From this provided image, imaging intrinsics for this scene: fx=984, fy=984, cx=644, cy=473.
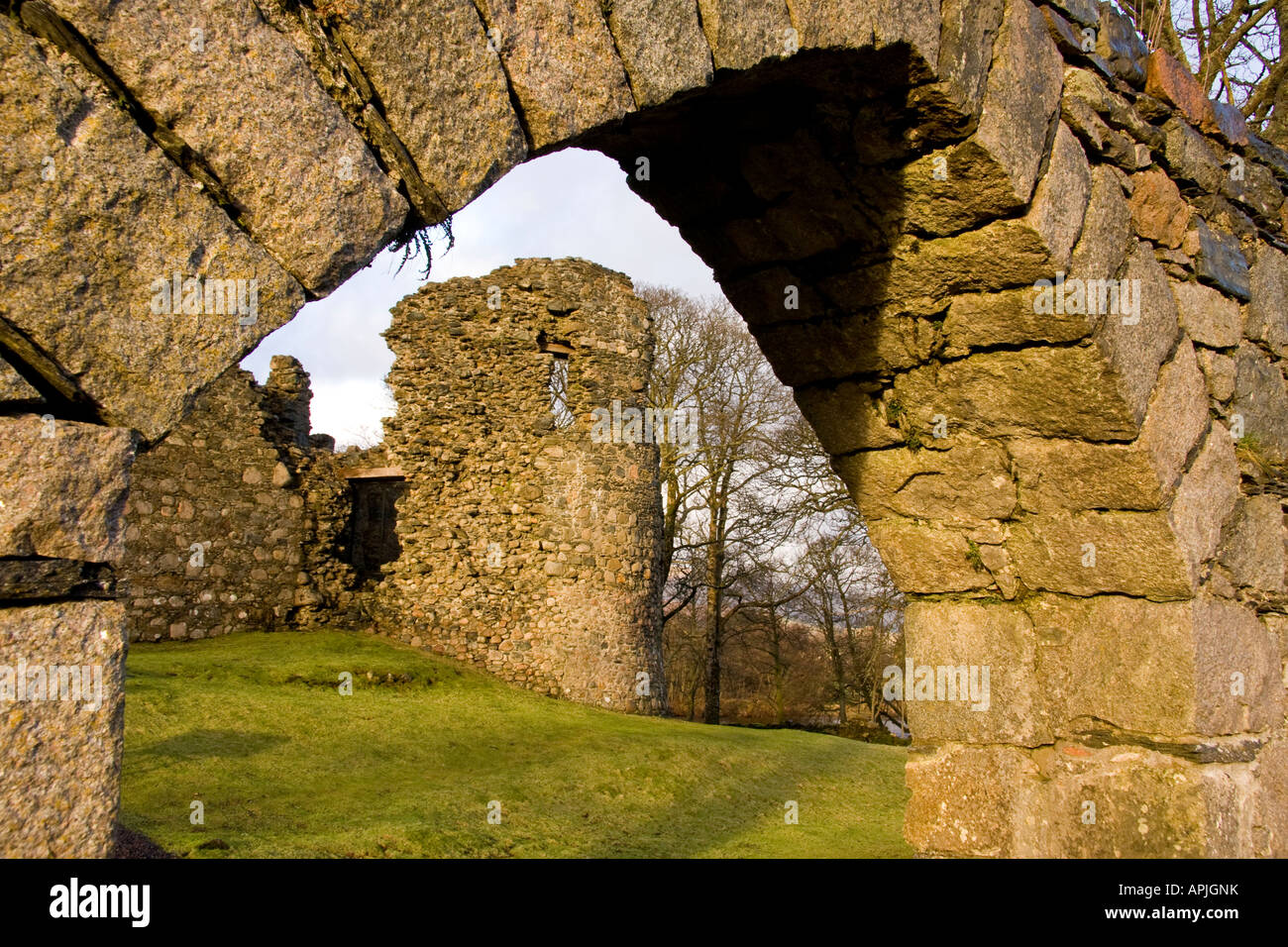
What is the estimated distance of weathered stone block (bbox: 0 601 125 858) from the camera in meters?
1.35

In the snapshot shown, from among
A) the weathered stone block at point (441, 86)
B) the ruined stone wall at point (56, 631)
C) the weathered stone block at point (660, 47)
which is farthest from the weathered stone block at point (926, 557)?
the ruined stone wall at point (56, 631)

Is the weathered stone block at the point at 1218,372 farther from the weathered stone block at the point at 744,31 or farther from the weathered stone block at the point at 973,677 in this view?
the weathered stone block at the point at 744,31

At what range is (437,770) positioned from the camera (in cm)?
809

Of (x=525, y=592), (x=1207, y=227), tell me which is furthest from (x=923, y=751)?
(x=525, y=592)

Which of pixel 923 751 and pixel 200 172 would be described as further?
pixel 923 751

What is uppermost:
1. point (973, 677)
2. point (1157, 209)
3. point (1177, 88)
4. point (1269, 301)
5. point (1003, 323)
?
point (1177, 88)

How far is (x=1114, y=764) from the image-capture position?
344cm

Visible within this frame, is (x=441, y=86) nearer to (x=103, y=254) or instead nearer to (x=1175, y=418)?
(x=103, y=254)

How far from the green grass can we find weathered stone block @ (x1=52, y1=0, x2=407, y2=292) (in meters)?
4.15

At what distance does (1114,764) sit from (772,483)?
14541 mm

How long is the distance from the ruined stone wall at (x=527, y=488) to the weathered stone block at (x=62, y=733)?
1095cm

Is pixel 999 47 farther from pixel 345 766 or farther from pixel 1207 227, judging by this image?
pixel 345 766

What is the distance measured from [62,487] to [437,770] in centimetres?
713

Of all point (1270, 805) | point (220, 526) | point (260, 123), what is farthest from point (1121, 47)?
point (220, 526)
